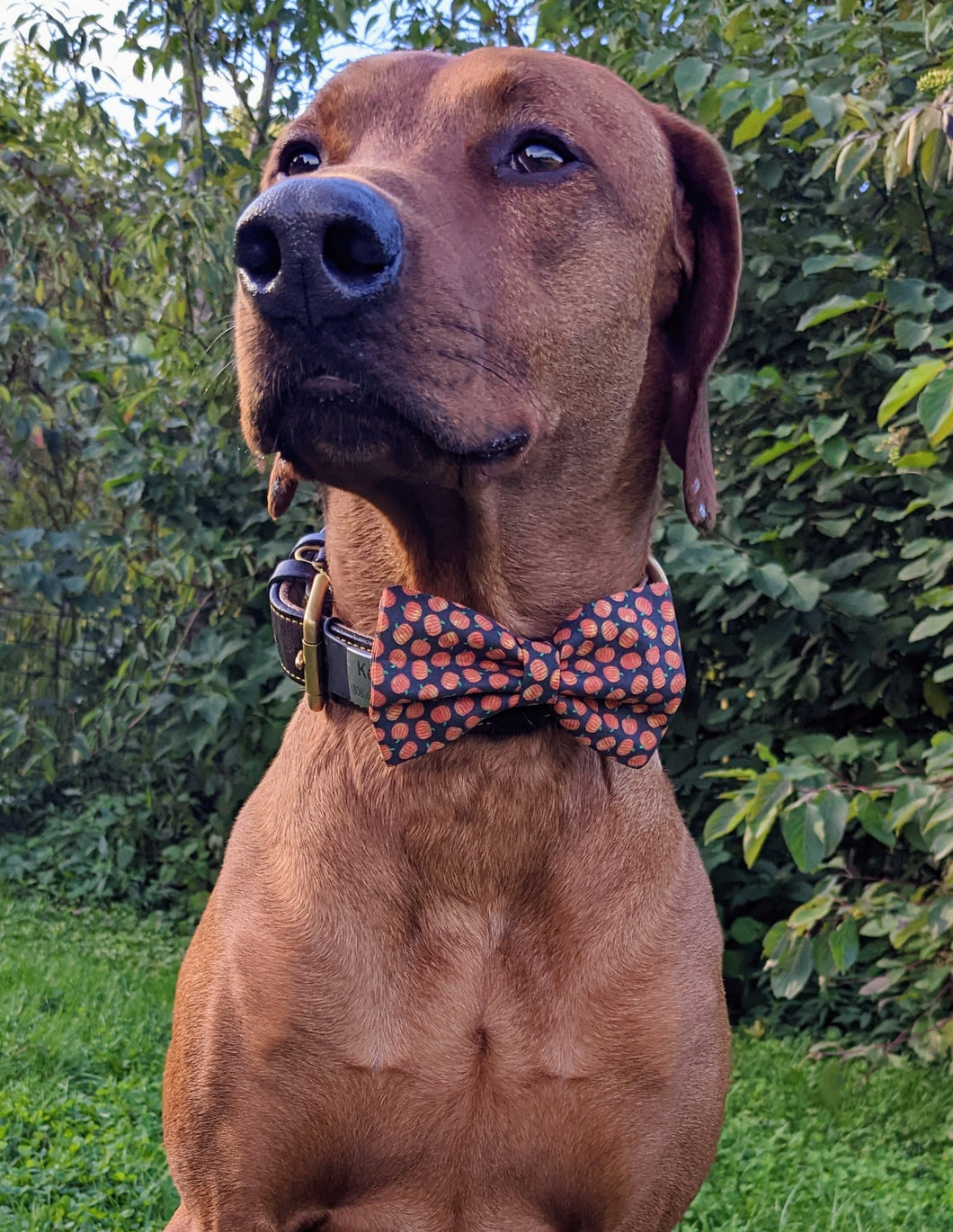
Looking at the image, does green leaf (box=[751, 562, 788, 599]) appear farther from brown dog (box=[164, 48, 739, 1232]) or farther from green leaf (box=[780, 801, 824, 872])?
brown dog (box=[164, 48, 739, 1232])

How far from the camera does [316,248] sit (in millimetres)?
1285

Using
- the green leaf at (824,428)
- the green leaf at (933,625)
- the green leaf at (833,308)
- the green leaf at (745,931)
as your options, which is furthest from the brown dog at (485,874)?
the green leaf at (745,931)

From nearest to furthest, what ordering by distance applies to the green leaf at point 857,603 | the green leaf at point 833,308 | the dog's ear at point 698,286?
the dog's ear at point 698,286
the green leaf at point 833,308
the green leaf at point 857,603

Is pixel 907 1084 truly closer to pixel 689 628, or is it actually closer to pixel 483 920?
pixel 689 628

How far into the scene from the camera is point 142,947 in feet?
15.7

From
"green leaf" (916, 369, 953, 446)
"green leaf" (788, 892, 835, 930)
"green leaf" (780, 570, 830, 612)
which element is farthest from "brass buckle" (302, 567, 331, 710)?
"green leaf" (780, 570, 830, 612)

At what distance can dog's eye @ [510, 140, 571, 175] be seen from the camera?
1688 millimetres

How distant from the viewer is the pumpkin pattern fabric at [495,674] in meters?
1.61

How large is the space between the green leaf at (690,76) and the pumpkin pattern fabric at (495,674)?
1890 millimetres

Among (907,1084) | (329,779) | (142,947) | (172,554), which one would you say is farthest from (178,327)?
(907,1084)

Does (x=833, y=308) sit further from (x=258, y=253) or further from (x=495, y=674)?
(x=258, y=253)

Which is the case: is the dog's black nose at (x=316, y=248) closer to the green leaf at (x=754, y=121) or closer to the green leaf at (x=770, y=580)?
the green leaf at (x=754, y=121)

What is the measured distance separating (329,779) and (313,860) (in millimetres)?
111

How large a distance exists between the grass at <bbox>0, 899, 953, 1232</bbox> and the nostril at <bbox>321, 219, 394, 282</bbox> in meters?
2.21
